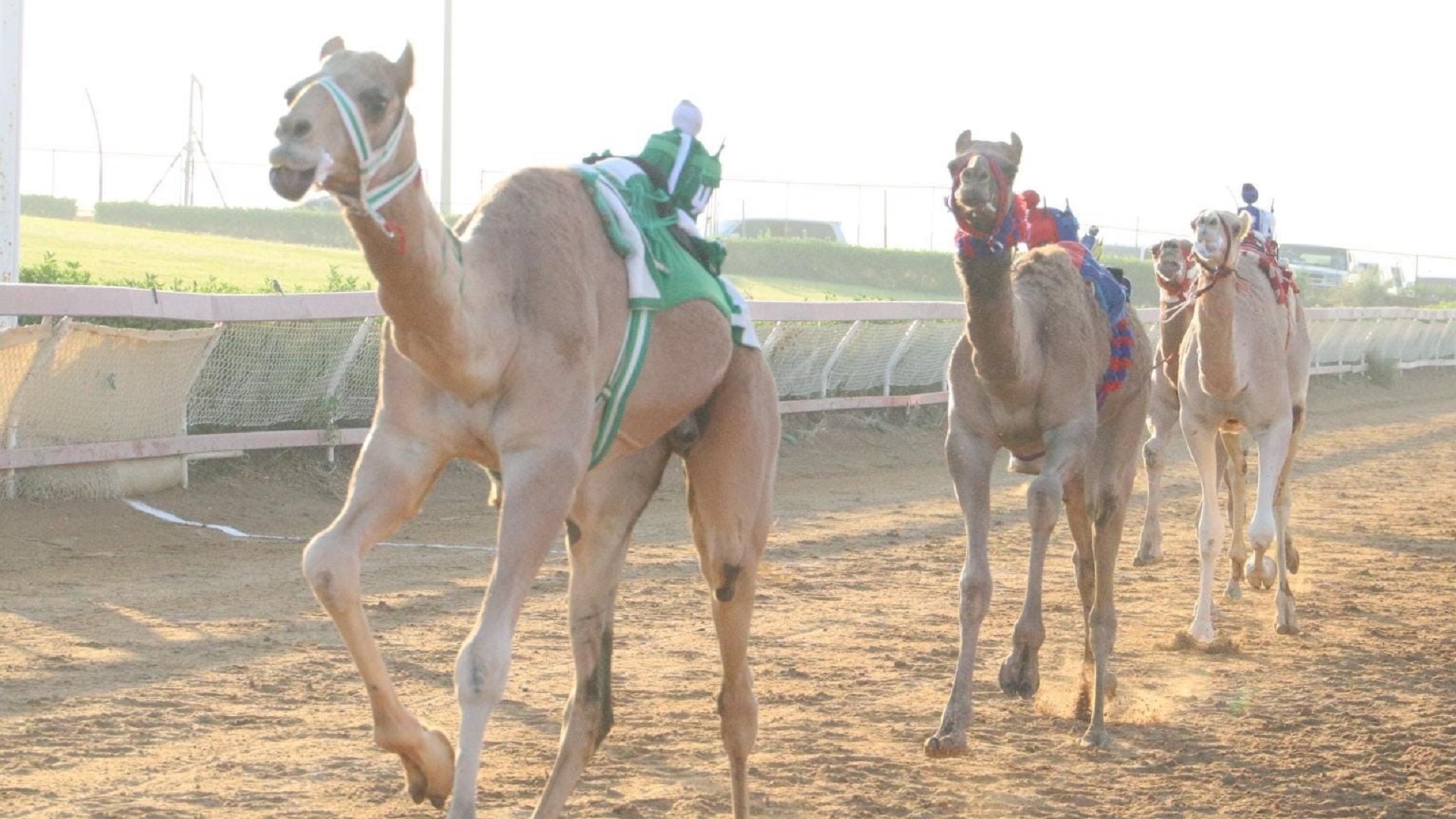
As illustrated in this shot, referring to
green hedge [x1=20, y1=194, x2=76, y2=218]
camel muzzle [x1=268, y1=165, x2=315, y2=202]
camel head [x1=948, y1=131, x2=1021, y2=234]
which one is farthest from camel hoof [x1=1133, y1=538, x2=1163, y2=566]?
green hedge [x1=20, y1=194, x2=76, y2=218]

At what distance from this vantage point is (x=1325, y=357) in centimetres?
3053

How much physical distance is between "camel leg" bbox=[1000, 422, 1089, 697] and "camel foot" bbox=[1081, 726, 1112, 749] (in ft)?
1.38

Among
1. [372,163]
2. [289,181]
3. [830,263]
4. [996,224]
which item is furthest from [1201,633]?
[830,263]

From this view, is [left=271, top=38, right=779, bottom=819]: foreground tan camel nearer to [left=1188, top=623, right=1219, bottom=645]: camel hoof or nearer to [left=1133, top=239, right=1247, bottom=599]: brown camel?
[left=1188, top=623, right=1219, bottom=645]: camel hoof

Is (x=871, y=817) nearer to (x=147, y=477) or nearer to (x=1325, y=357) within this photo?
(x=147, y=477)

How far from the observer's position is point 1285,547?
1052 cm

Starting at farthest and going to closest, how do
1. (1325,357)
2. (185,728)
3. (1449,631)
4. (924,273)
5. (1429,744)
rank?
(924,273) → (1325,357) → (1449,631) → (1429,744) → (185,728)

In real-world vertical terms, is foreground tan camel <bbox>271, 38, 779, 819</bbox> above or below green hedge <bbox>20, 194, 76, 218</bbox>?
below

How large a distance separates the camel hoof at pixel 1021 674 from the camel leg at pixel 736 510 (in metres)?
2.16

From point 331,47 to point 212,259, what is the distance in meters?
26.4

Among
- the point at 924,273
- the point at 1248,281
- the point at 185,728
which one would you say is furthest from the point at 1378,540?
the point at 924,273

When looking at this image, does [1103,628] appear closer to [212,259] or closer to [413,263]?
[413,263]

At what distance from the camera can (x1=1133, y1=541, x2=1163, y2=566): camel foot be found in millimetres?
12398

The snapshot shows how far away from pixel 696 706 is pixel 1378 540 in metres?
8.01
